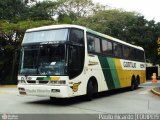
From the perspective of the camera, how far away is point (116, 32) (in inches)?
1699

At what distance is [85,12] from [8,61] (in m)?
24.1

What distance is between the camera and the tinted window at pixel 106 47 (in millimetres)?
17500

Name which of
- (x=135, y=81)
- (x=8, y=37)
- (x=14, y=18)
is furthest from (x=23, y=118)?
(x=14, y=18)

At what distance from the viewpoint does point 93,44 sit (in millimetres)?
15992

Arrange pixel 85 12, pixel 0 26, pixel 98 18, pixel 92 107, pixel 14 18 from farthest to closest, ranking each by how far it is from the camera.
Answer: pixel 85 12 → pixel 98 18 → pixel 14 18 → pixel 0 26 → pixel 92 107

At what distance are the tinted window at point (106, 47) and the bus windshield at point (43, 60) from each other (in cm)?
438

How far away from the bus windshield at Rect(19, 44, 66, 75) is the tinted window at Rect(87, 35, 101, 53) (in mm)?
2283

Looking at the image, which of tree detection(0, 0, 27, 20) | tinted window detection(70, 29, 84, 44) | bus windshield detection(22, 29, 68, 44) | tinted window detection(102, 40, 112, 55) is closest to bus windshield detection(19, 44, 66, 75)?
bus windshield detection(22, 29, 68, 44)

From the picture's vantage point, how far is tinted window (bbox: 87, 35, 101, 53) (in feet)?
50.7

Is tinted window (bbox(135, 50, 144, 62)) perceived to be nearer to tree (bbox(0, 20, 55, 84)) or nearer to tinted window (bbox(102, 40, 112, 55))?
tinted window (bbox(102, 40, 112, 55))

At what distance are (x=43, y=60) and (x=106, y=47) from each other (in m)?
5.27

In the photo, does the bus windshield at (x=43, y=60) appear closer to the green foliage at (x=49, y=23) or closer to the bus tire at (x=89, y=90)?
the bus tire at (x=89, y=90)

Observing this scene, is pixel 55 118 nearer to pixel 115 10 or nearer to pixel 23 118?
pixel 23 118

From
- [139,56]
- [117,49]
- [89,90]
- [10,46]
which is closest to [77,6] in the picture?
[10,46]
